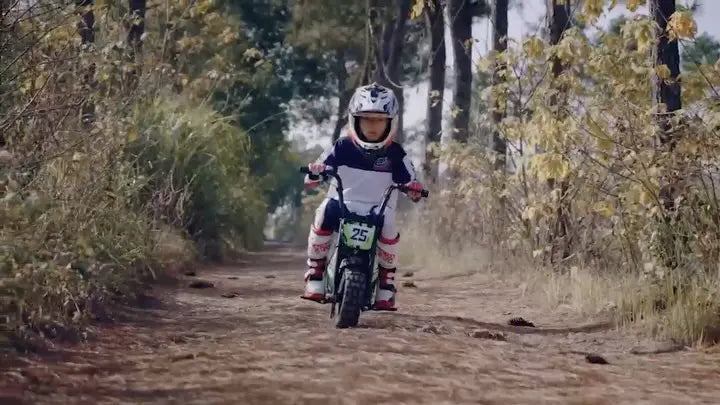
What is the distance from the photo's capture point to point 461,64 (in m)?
15.2

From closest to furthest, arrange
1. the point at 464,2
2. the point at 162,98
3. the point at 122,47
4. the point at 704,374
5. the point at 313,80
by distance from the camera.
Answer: the point at 704,374 → the point at 122,47 → the point at 162,98 → the point at 464,2 → the point at 313,80

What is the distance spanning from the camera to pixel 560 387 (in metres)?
4.41

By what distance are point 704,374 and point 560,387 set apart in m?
0.97

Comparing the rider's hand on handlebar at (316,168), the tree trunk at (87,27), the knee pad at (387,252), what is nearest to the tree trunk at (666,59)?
the knee pad at (387,252)

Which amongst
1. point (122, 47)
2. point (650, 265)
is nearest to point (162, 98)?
point (122, 47)

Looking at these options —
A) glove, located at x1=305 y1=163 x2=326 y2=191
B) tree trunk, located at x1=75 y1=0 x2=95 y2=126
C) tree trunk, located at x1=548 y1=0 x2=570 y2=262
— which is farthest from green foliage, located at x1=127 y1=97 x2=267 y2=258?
tree trunk, located at x1=548 y1=0 x2=570 y2=262

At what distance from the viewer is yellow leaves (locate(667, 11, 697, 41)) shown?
6.07 m

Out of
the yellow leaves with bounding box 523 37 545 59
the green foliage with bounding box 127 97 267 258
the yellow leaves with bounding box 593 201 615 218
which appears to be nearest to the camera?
the yellow leaves with bounding box 593 201 615 218

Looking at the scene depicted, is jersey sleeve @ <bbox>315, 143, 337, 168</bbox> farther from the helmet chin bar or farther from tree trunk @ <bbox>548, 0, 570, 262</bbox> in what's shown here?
tree trunk @ <bbox>548, 0, 570, 262</bbox>

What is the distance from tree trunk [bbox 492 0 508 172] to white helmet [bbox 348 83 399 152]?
8.61 feet

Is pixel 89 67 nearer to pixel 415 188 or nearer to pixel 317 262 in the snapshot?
pixel 317 262

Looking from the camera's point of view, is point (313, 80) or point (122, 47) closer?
point (122, 47)

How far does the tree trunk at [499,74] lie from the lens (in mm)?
9469

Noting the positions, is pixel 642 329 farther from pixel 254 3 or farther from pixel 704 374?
pixel 254 3
